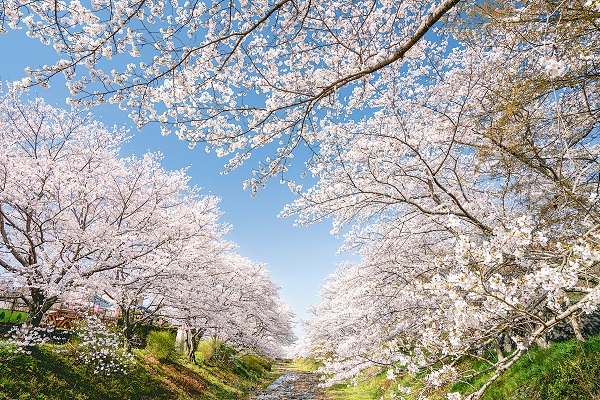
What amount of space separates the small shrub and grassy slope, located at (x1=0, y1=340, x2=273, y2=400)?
0.34m

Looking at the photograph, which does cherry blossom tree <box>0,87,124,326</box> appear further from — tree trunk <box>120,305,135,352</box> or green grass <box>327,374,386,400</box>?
green grass <box>327,374,386,400</box>

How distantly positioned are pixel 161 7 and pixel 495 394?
10.3 meters

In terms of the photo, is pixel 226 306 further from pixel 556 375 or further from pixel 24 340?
pixel 556 375

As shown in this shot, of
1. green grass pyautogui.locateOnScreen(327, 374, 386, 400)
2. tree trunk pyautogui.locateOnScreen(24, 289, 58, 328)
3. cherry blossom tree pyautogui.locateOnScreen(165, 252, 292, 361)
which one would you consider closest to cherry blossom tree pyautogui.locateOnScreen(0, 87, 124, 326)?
tree trunk pyautogui.locateOnScreen(24, 289, 58, 328)

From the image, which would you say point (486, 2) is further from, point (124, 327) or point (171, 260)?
point (124, 327)

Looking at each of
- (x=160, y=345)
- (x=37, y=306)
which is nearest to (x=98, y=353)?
(x=37, y=306)

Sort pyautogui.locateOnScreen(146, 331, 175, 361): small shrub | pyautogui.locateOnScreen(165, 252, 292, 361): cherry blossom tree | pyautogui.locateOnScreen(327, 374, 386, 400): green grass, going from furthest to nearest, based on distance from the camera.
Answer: pyautogui.locateOnScreen(146, 331, 175, 361): small shrub
pyautogui.locateOnScreen(327, 374, 386, 400): green grass
pyautogui.locateOnScreen(165, 252, 292, 361): cherry blossom tree

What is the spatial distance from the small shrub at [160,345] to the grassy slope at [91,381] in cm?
34

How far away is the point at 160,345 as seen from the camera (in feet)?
47.7

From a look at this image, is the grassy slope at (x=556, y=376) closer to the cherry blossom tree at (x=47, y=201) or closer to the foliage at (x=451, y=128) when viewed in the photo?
the foliage at (x=451, y=128)

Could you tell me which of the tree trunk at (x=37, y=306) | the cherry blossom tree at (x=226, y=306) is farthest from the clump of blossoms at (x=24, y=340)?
the cherry blossom tree at (x=226, y=306)

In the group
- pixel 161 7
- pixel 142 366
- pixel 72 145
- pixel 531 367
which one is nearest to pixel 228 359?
pixel 142 366

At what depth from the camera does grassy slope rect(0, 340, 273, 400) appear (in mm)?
7688

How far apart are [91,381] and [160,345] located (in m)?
Answer: 5.23
